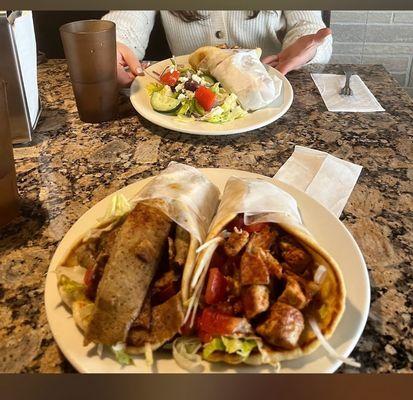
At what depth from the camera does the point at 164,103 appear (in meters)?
1.71

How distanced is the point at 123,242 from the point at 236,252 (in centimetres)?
23

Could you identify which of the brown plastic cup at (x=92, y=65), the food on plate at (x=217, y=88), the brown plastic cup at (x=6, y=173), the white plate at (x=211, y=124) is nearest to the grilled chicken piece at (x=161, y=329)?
the brown plastic cup at (x=6, y=173)

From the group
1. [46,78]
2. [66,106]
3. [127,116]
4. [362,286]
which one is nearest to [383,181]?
[362,286]

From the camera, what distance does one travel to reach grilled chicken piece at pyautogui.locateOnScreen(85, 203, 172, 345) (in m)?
0.83

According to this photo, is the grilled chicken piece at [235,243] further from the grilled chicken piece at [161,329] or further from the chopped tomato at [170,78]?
the chopped tomato at [170,78]

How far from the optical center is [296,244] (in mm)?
1006

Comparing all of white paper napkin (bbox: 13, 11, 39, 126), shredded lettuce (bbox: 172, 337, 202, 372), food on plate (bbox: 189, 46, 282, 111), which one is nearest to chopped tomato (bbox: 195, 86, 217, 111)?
food on plate (bbox: 189, 46, 282, 111)

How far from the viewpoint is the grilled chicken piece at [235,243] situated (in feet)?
3.20

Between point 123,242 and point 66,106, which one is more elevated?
point 123,242

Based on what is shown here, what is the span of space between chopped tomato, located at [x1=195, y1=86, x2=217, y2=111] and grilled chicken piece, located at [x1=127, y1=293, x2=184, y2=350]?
0.99 metres

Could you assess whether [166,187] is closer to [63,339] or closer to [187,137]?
[63,339]

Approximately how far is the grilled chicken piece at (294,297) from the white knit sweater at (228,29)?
173cm

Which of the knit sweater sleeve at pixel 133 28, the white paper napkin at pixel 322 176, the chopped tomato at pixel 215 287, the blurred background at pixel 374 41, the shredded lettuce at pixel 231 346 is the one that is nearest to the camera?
the shredded lettuce at pixel 231 346

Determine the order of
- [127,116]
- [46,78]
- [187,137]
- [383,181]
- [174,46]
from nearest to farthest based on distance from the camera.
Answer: [383,181] < [187,137] < [127,116] < [46,78] < [174,46]
